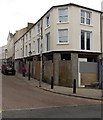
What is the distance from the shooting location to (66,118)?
801 centimetres

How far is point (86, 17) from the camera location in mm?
23047

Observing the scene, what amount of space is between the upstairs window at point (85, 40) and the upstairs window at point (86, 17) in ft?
3.52

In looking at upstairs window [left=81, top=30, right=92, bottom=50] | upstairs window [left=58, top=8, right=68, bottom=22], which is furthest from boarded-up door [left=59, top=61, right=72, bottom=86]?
upstairs window [left=58, top=8, right=68, bottom=22]

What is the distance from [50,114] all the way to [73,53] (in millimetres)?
13141

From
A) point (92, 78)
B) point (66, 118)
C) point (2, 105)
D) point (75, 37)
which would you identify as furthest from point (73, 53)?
point (66, 118)

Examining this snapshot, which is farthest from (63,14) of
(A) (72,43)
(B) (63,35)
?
(A) (72,43)

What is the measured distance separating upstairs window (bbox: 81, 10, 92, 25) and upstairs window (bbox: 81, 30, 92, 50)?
1071mm

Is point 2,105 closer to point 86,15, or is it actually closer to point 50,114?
point 50,114

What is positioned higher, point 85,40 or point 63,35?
point 63,35

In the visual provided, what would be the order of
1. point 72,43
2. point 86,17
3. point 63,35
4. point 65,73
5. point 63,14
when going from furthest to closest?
point 86,17 < point 63,14 < point 63,35 < point 72,43 < point 65,73

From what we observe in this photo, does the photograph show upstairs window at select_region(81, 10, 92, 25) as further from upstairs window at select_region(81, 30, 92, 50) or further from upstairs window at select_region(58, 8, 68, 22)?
upstairs window at select_region(58, 8, 68, 22)

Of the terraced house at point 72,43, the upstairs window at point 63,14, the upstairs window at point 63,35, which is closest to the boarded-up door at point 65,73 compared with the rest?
the terraced house at point 72,43

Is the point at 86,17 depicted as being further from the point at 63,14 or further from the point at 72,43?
the point at 72,43

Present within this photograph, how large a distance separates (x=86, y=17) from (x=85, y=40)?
2478mm
